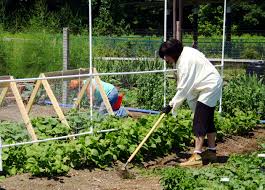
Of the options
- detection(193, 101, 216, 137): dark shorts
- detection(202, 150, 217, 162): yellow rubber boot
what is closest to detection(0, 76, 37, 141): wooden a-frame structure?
detection(193, 101, 216, 137): dark shorts

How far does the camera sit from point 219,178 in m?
4.80

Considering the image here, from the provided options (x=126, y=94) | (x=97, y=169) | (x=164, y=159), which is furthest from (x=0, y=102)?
(x=126, y=94)

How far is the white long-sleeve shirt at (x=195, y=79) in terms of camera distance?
19.9ft

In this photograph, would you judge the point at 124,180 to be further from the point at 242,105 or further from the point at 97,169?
the point at 242,105

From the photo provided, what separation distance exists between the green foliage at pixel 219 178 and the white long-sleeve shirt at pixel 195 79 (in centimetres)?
118

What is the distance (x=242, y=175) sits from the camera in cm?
475

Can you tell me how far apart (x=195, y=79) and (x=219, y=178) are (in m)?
1.66

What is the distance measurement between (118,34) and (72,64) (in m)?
14.7

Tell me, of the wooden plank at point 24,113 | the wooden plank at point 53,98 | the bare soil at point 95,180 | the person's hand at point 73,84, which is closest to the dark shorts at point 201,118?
the bare soil at point 95,180

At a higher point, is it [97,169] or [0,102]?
[0,102]

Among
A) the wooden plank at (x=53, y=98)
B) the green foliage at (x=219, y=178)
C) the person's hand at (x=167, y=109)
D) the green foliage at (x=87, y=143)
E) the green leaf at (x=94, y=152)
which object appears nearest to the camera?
the green foliage at (x=219, y=178)

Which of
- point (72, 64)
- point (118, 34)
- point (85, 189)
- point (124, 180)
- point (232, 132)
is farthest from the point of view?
point (118, 34)

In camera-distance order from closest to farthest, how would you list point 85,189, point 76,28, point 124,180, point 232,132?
point 85,189 → point 124,180 → point 232,132 → point 76,28

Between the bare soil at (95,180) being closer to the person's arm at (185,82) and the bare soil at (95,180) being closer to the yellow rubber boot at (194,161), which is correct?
the yellow rubber boot at (194,161)
